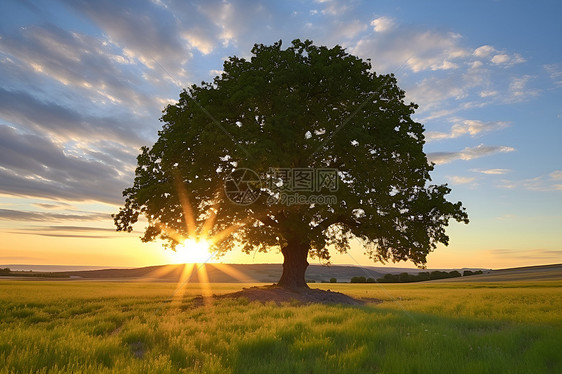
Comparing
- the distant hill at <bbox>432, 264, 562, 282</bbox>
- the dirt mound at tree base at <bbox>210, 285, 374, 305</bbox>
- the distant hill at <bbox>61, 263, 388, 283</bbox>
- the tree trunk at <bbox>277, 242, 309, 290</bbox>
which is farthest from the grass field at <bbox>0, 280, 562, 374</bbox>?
the distant hill at <bbox>61, 263, 388, 283</bbox>

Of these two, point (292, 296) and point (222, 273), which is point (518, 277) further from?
point (222, 273)

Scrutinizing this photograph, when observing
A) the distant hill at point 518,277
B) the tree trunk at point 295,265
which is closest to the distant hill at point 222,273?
the distant hill at point 518,277

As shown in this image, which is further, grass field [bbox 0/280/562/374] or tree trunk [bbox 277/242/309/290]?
tree trunk [bbox 277/242/309/290]

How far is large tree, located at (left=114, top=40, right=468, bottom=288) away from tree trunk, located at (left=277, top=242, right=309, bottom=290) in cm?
48

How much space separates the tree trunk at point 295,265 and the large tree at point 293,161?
48cm

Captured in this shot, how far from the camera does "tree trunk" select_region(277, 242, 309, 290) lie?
29578 mm

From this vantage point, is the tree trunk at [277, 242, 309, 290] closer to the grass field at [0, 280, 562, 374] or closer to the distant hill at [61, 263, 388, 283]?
the grass field at [0, 280, 562, 374]

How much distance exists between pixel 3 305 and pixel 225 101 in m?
17.3

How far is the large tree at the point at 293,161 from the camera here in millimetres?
23891

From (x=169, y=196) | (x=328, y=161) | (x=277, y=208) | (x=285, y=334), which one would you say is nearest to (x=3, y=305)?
(x=169, y=196)

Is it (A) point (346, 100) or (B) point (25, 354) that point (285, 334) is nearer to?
(B) point (25, 354)

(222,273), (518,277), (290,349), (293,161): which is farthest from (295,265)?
(222,273)

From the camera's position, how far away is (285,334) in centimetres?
1082

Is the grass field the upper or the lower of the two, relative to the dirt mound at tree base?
upper
